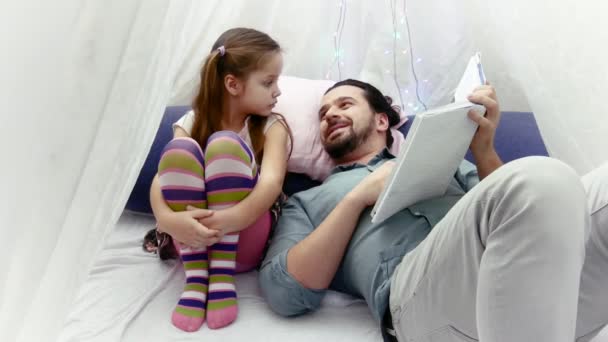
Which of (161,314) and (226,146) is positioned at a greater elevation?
(226,146)

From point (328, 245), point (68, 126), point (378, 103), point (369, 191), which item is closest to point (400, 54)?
point (378, 103)

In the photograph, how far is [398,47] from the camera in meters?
1.56

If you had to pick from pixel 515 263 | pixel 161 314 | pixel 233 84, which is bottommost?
pixel 161 314

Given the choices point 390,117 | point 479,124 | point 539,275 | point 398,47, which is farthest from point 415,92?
point 539,275

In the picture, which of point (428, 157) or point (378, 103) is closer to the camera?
point (428, 157)

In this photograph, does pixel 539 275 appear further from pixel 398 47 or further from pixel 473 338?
pixel 398 47

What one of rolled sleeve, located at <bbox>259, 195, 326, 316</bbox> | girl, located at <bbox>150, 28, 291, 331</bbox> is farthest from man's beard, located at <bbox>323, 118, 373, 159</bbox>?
rolled sleeve, located at <bbox>259, 195, 326, 316</bbox>

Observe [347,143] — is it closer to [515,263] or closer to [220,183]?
[220,183]

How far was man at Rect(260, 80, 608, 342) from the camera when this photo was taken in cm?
62

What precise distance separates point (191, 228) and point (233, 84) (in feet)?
1.23

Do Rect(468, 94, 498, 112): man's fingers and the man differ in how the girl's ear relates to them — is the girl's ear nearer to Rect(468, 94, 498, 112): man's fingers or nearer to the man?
the man

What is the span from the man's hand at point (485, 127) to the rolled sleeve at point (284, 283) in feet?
1.31

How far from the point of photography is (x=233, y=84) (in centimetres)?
119

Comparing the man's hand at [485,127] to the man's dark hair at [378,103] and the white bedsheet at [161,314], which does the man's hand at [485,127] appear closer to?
the man's dark hair at [378,103]
